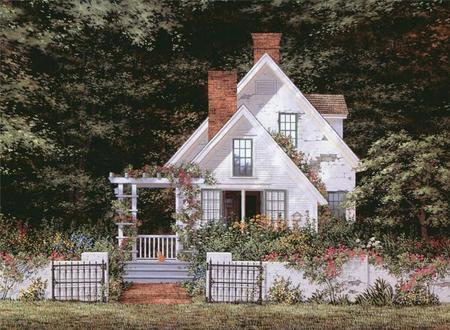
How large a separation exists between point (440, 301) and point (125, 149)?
10.5 metres

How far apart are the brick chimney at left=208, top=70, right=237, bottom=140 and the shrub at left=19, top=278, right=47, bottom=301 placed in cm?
733

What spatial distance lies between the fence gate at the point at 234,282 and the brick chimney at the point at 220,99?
6.50 metres

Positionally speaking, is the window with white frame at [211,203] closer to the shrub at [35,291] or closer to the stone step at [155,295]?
the stone step at [155,295]

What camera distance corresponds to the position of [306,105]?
22625 millimetres

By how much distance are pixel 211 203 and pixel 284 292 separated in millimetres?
5440

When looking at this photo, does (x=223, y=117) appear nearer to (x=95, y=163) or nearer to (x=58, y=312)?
(x=95, y=163)

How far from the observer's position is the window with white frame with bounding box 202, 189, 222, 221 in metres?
20.8

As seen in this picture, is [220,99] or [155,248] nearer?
[155,248]

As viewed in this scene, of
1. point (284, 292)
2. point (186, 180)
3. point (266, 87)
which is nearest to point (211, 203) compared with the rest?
point (186, 180)

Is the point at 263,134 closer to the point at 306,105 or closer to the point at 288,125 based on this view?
the point at 288,125

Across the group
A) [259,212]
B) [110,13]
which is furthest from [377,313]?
[110,13]

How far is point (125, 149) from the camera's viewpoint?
2294 cm

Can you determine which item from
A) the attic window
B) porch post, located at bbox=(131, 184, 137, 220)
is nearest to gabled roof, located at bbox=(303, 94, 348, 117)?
the attic window

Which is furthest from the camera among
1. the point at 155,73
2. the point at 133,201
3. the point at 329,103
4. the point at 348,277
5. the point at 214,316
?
the point at 155,73
